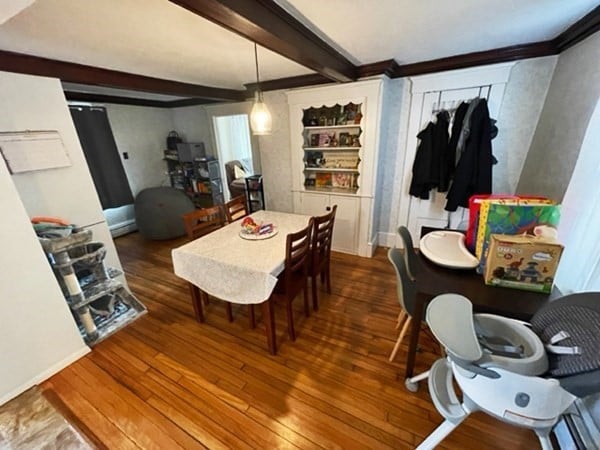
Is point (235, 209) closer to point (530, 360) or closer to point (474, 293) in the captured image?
point (474, 293)

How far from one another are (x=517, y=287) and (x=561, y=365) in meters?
0.44

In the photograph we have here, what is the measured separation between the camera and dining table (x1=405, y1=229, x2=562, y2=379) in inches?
41.3

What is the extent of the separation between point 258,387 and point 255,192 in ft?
9.80

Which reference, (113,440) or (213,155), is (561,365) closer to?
(113,440)

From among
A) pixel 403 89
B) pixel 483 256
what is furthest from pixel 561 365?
pixel 403 89

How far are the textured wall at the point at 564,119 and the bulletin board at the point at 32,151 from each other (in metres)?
3.81

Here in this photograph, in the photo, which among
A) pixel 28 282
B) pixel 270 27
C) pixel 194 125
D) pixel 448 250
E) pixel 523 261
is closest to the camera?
pixel 523 261

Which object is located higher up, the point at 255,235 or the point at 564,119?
the point at 564,119

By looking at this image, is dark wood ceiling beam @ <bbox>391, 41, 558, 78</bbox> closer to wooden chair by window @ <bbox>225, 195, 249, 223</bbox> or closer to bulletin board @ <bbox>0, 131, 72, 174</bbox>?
wooden chair by window @ <bbox>225, 195, 249, 223</bbox>

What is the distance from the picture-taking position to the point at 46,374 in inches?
67.5

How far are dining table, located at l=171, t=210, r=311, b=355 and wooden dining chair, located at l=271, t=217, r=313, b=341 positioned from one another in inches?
2.9

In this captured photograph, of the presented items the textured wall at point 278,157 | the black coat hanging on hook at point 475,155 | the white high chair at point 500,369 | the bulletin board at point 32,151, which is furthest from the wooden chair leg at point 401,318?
the bulletin board at point 32,151

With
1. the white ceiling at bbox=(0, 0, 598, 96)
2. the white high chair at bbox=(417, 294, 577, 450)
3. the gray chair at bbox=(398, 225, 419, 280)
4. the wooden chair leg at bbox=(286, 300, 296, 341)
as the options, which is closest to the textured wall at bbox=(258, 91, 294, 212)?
the white ceiling at bbox=(0, 0, 598, 96)

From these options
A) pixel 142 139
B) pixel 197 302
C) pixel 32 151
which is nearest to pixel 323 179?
pixel 197 302
